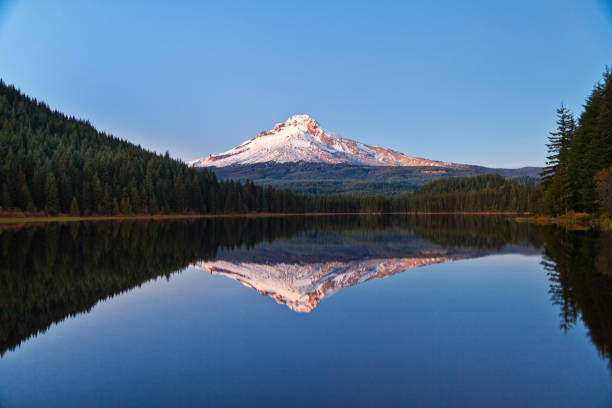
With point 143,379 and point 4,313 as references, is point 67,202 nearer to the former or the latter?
point 4,313

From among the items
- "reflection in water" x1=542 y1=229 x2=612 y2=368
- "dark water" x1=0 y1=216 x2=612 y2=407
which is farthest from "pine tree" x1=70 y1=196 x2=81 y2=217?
"reflection in water" x1=542 y1=229 x2=612 y2=368

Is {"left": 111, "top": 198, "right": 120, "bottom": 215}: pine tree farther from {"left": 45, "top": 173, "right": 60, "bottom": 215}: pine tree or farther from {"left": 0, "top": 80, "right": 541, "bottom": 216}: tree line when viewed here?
{"left": 45, "top": 173, "right": 60, "bottom": 215}: pine tree

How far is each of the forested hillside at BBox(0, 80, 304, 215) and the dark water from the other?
2934 inches

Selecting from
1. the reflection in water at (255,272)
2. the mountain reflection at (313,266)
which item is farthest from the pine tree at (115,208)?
the mountain reflection at (313,266)

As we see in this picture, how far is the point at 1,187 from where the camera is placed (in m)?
74.8

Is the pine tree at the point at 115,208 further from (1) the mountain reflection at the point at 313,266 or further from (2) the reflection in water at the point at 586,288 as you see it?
(2) the reflection in water at the point at 586,288

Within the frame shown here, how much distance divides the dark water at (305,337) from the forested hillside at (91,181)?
245 feet

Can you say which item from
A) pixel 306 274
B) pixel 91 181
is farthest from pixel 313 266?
pixel 91 181

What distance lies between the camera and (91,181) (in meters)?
93.1

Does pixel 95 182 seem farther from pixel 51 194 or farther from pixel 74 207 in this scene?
pixel 51 194

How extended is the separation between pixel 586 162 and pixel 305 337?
57589mm

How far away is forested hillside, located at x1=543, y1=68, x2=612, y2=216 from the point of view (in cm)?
4956

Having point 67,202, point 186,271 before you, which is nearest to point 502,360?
point 186,271

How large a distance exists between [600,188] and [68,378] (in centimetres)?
5305
